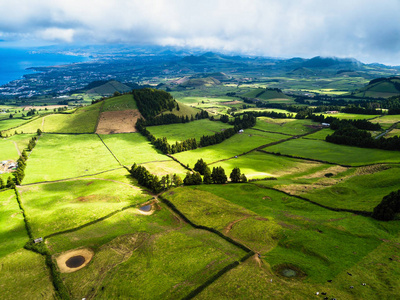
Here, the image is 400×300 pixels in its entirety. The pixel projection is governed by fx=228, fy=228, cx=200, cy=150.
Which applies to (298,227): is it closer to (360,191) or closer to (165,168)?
(360,191)

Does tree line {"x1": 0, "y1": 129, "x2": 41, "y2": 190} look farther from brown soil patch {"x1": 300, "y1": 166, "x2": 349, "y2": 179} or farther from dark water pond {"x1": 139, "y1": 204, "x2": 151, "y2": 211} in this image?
brown soil patch {"x1": 300, "y1": 166, "x2": 349, "y2": 179}

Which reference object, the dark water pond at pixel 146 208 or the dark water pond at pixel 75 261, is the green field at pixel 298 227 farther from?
the dark water pond at pixel 75 261

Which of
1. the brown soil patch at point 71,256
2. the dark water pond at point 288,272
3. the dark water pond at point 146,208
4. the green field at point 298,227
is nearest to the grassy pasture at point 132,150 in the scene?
the dark water pond at point 146,208

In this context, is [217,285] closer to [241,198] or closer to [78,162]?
[241,198]

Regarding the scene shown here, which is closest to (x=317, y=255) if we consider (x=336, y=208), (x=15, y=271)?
(x=336, y=208)

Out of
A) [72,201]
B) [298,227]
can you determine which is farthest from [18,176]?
[298,227]

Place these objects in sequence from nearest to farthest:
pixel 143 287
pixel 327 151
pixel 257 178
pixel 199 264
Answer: pixel 143 287
pixel 199 264
pixel 257 178
pixel 327 151
